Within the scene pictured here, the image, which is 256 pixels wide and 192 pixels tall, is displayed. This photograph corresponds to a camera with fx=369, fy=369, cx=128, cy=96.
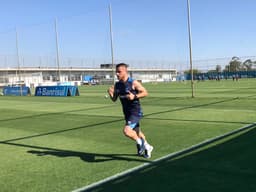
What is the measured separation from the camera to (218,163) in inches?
240

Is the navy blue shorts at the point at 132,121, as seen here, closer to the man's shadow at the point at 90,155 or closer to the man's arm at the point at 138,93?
the man's arm at the point at 138,93

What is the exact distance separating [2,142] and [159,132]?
4006mm

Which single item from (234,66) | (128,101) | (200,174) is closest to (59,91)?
Result: (128,101)

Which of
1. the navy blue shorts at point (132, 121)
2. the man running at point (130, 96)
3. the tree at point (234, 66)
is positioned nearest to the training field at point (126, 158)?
the man running at point (130, 96)

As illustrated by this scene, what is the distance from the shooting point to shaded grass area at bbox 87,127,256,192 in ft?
16.3

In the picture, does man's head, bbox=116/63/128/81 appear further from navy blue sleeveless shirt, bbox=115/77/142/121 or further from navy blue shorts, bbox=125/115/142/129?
navy blue shorts, bbox=125/115/142/129

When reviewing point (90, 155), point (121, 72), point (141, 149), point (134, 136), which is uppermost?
point (121, 72)

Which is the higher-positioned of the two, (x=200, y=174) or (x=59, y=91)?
(x=59, y=91)

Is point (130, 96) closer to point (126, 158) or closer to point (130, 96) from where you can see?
point (130, 96)

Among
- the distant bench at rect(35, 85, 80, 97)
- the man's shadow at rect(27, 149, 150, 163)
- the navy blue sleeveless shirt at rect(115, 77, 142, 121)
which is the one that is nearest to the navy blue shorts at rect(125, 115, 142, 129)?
the navy blue sleeveless shirt at rect(115, 77, 142, 121)

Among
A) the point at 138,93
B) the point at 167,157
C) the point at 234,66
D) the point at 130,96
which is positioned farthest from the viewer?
the point at 234,66

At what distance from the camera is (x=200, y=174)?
217 inches

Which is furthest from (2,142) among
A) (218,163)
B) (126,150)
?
(218,163)

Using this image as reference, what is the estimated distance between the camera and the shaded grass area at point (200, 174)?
496 cm
